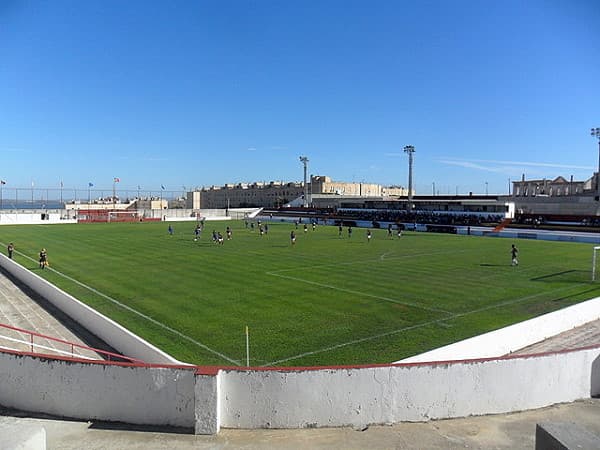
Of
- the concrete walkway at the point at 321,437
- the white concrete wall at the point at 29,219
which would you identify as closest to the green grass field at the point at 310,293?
the concrete walkway at the point at 321,437

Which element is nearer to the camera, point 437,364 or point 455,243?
point 437,364

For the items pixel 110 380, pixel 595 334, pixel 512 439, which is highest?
pixel 110 380

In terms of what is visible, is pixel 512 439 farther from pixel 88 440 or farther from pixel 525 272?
pixel 525 272

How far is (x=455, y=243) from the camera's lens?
4412 cm

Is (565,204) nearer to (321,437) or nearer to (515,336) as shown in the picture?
(515,336)

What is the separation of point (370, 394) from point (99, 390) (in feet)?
12.5

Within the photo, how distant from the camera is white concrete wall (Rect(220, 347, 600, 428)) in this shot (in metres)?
6.36

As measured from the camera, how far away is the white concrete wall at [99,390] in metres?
6.32

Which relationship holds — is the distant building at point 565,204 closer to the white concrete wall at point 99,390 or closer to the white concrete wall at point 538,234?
the white concrete wall at point 538,234

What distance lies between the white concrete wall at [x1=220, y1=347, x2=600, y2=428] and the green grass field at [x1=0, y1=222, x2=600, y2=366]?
213 inches

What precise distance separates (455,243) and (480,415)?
128ft

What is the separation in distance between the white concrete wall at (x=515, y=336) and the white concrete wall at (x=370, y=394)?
299 cm

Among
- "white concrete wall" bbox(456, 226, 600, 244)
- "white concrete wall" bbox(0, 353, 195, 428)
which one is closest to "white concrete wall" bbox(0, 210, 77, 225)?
"white concrete wall" bbox(456, 226, 600, 244)

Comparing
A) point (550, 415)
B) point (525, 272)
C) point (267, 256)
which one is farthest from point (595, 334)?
point (267, 256)
